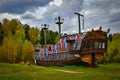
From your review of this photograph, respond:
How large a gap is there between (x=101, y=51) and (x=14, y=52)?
36.3 metres

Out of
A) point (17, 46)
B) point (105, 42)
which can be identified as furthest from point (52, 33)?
point (105, 42)

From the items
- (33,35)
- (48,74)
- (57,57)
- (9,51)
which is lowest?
(48,74)

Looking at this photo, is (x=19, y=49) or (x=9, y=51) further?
(x=19, y=49)

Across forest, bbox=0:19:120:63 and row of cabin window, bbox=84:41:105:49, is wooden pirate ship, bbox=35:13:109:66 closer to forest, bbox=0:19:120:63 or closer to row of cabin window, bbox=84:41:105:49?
row of cabin window, bbox=84:41:105:49

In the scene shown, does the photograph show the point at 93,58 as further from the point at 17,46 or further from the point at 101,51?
the point at 17,46

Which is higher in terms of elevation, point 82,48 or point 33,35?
point 33,35

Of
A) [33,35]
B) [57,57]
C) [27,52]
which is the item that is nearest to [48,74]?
[57,57]

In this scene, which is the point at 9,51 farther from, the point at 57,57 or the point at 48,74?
the point at 48,74

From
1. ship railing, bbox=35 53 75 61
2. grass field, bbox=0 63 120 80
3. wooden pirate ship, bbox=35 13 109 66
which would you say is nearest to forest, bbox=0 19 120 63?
ship railing, bbox=35 53 75 61

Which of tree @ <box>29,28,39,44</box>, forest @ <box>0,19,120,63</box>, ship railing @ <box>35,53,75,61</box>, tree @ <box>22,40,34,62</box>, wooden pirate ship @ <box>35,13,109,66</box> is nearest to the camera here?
wooden pirate ship @ <box>35,13,109,66</box>

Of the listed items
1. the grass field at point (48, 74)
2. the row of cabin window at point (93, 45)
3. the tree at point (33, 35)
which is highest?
the tree at point (33, 35)

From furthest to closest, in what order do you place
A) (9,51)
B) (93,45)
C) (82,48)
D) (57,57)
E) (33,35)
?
(33,35)
(9,51)
(57,57)
(93,45)
(82,48)

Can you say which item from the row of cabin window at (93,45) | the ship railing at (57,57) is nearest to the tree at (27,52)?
the ship railing at (57,57)

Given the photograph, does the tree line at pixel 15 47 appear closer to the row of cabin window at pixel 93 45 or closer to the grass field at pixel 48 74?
the row of cabin window at pixel 93 45
